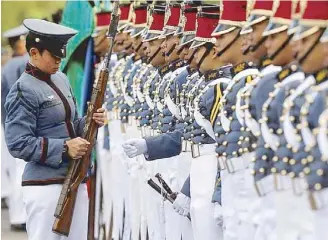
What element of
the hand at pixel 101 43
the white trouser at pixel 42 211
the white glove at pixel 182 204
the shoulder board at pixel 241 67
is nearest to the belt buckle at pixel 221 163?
the shoulder board at pixel 241 67

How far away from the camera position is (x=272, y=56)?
698cm

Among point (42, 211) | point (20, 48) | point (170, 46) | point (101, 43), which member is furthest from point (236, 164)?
point (20, 48)

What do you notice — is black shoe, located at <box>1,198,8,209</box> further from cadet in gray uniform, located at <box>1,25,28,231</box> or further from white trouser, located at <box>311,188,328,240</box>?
white trouser, located at <box>311,188,328,240</box>

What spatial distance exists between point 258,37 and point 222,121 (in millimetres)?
669

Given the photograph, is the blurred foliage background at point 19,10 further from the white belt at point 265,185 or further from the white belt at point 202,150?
the white belt at point 265,185

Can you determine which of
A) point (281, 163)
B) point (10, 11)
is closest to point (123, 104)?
point (281, 163)

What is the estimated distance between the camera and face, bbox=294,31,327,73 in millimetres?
6500

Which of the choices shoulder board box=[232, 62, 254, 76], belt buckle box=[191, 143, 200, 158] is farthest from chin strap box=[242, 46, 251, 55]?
belt buckle box=[191, 143, 200, 158]

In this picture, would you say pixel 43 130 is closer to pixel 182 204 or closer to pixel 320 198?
pixel 182 204

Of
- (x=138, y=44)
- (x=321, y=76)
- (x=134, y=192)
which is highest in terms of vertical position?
(x=321, y=76)

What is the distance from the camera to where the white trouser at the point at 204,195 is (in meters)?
8.33

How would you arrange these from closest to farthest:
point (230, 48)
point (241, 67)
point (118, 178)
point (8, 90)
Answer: point (241, 67) < point (230, 48) < point (118, 178) < point (8, 90)

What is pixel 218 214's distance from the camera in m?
8.16

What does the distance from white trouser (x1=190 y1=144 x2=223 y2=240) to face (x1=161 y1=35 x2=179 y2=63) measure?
57.6 inches
